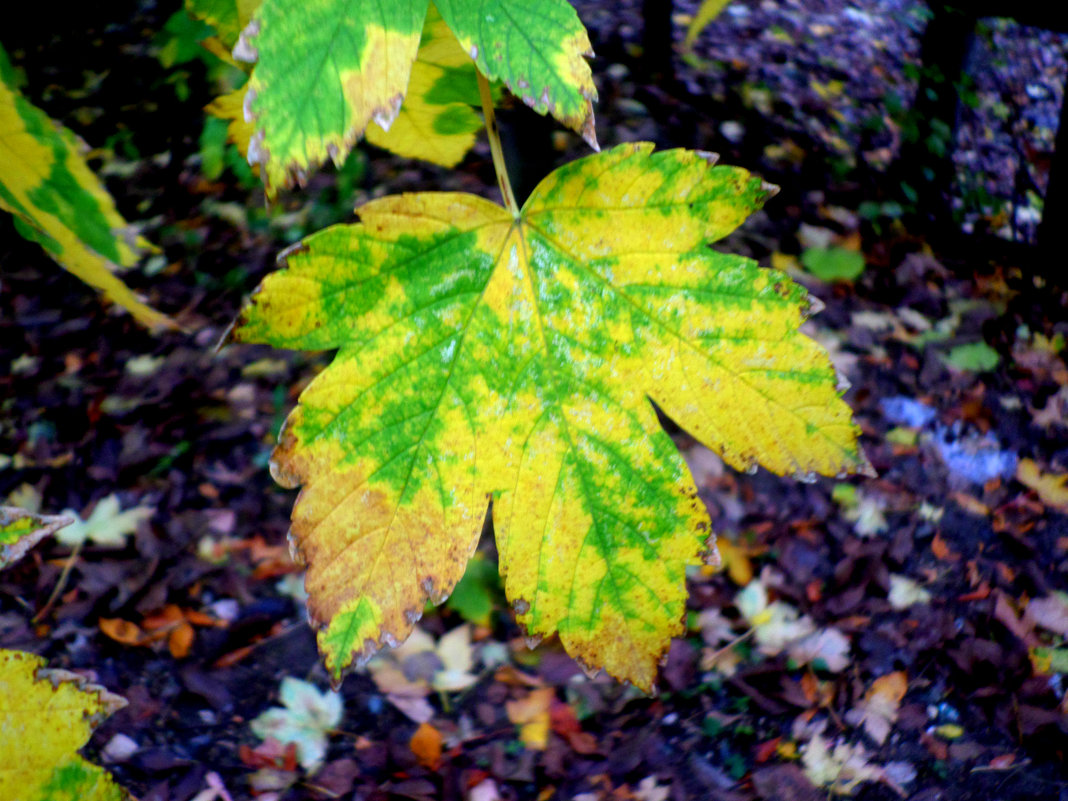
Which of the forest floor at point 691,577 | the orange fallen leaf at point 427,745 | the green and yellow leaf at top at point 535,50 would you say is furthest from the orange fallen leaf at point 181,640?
the green and yellow leaf at top at point 535,50

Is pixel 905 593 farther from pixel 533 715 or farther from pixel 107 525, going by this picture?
pixel 107 525

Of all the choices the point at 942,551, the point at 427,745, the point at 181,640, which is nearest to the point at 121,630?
the point at 181,640

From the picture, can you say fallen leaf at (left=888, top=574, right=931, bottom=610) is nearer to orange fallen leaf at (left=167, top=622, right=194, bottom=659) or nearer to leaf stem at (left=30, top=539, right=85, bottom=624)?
orange fallen leaf at (left=167, top=622, right=194, bottom=659)

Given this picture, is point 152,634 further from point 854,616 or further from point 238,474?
point 854,616

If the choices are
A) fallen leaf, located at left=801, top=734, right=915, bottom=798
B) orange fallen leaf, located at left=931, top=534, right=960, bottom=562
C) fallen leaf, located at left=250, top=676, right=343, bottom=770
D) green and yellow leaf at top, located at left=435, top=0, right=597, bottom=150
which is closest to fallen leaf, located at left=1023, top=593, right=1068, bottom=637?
orange fallen leaf, located at left=931, top=534, right=960, bottom=562

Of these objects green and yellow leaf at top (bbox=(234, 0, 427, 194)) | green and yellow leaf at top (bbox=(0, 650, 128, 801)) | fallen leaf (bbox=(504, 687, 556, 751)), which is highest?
green and yellow leaf at top (bbox=(234, 0, 427, 194))

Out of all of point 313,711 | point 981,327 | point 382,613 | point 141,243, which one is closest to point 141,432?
point 313,711

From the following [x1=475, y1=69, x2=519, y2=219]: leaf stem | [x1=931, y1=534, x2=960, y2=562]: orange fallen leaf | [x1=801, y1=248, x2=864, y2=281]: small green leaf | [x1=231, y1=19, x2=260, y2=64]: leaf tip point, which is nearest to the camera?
[x1=231, y1=19, x2=260, y2=64]: leaf tip point
